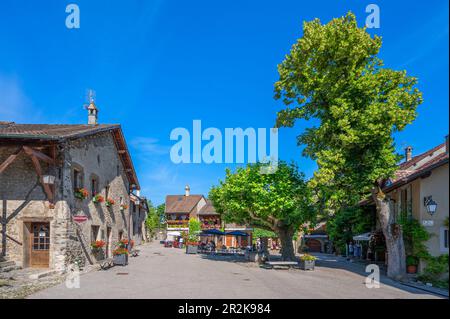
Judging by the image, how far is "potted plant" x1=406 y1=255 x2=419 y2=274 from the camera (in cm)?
1681

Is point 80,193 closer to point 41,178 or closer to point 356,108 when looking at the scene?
point 41,178

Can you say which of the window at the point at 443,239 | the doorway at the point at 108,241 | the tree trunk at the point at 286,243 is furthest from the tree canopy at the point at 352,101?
the doorway at the point at 108,241

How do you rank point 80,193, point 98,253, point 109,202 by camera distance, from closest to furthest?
point 80,193 → point 98,253 → point 109,202

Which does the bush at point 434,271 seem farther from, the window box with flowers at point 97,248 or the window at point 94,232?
the window at point 94,232

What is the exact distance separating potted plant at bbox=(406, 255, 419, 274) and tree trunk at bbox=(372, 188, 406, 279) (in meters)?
0.65

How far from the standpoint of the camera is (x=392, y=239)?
1655 centimetres

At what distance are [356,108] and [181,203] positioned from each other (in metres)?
47.7

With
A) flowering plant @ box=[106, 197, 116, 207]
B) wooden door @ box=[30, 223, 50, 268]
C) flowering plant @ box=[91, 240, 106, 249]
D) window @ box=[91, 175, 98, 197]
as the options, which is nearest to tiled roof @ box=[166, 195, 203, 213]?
flowering plant @ box=[106, 197, 116, 207]

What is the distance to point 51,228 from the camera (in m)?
16.3

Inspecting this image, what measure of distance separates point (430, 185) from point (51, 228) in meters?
16.2

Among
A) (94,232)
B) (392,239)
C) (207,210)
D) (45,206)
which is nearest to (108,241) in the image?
(94,232)

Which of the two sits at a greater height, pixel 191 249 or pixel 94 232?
pixel 94 232

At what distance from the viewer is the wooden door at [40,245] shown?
16.6m
